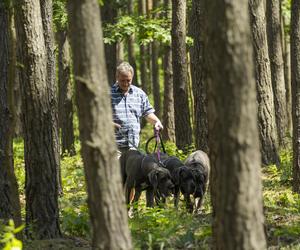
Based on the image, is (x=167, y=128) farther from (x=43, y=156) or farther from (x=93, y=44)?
(x=93, y=44)

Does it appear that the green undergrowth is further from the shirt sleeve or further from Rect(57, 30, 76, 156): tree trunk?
Rect(57, 30, 76, 156): tree trunk

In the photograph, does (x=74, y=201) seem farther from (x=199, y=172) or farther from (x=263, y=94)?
(x=263, y=94)

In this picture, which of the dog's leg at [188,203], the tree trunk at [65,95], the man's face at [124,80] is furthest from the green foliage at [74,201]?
the man's face at [124,80]

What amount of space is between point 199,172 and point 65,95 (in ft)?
38.1

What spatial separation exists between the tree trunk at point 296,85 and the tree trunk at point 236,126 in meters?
6.25

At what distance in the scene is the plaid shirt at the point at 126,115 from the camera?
37.4 ft

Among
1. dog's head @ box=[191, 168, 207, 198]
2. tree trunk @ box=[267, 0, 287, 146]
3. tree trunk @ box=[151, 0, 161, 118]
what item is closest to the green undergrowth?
dog's head @ box=[191, 168, 207, 198]

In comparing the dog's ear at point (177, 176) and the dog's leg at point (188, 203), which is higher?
the dog's ear at point (177, 176)

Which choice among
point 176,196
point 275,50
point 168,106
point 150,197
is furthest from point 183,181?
point 168,106

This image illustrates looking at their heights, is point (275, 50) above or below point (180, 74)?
above

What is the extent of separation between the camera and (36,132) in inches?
363

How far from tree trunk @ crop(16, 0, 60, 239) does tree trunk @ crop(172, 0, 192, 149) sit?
9.28 metres

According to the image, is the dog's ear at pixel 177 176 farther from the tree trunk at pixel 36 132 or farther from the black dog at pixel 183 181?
the tree trunk at pixel 36 132

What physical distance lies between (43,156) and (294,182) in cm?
501
